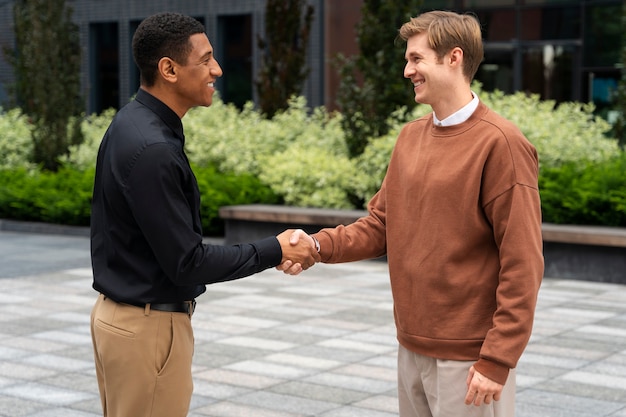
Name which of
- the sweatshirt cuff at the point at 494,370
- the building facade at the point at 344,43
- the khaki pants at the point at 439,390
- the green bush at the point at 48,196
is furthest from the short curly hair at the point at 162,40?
the building facade at the point at 344,43

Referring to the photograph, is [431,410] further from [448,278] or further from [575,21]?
[575,21]

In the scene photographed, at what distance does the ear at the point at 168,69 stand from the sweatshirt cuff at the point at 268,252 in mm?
650

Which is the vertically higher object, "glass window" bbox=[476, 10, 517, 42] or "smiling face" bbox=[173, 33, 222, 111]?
"glass window" bbox=[476, 10, 517, 42]

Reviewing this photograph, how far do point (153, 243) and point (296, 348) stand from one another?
490 cm

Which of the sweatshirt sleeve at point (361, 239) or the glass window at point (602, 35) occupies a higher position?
the glass window at point (602, 35)

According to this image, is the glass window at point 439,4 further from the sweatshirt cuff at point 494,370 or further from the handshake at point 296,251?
the sweatshirt cuff at point 494,370

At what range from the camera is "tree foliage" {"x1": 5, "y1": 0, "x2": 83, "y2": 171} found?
1839 centimetres

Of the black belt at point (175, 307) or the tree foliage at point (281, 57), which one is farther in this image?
the tree foliage at point (281, 57)

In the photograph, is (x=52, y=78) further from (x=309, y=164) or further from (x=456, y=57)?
(x=456, y=57)

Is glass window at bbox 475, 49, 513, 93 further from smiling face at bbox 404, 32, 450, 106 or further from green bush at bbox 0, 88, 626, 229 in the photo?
smiling face at bbox 404, 32, 450, 106

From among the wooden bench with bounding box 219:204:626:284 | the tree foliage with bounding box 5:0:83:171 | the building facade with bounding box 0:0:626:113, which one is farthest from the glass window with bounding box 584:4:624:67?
the wooden bench with bounding box 219:204:626:284

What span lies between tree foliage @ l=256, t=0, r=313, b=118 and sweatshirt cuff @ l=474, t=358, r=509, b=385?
48.8 ft

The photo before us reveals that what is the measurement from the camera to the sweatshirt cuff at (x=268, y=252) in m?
3.71

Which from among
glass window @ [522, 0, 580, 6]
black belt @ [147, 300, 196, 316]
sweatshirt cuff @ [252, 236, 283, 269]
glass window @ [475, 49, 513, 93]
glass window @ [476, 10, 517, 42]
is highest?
glass window @ [522, 0, 580, 6]
